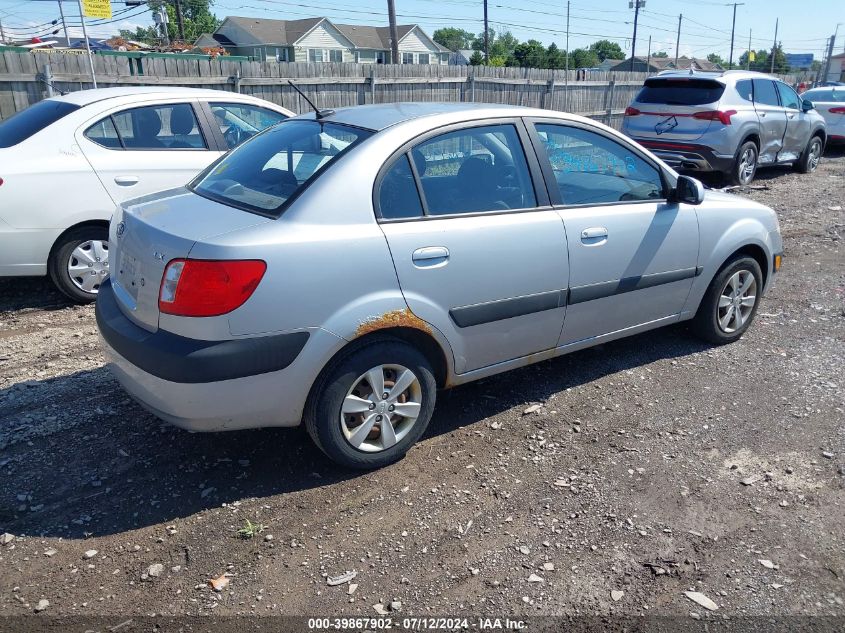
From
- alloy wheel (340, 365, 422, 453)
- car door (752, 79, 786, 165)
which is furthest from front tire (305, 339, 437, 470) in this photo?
car door (752, 79, 786, 165)

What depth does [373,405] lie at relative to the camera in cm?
362

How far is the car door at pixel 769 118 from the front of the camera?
488 inches

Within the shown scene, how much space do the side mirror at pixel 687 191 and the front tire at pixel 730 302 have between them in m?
0.75

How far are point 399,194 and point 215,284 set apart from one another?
1.06 meters

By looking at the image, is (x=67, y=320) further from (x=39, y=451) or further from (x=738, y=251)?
(x=738, y=251)

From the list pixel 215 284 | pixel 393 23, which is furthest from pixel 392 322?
pixel 393 23

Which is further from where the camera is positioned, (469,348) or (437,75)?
(437,75)

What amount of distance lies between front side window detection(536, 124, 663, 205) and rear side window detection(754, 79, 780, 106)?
359 inches

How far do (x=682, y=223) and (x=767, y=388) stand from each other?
125 centimetres

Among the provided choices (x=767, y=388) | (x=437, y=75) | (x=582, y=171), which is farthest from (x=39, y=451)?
(x=437, y=75)

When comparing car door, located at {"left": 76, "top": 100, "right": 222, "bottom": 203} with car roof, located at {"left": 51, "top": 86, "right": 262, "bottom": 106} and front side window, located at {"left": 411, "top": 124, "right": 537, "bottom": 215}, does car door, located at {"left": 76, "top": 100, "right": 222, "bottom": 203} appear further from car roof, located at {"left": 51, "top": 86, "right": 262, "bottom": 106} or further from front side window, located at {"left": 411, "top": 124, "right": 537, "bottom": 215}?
front side window, located at {"left": 411, "top": 124, "right": 537, "bottom": 215}

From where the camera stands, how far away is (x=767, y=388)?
4.80 meters

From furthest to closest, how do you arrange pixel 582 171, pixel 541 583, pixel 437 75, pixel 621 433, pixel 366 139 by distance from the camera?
pixel 437 75 < pixel 582 171 < pixel 621 433 < pixel 366 139 < pixel 541 583

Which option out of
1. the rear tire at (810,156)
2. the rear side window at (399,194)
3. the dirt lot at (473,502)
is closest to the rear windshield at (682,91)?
the rear tire at (810,156)
